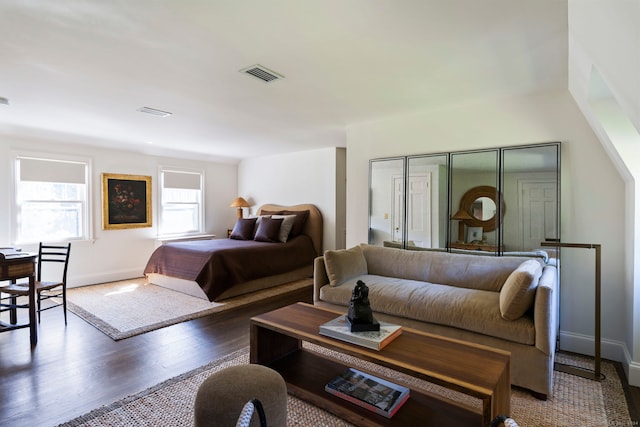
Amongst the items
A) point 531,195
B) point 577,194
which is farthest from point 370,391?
point 577,194

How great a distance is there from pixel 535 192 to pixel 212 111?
11.1 feet

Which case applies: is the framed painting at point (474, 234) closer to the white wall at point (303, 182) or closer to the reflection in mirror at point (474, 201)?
the reflection in mirror at point (474, 201)

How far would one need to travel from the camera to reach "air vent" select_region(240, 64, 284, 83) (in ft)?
8.14

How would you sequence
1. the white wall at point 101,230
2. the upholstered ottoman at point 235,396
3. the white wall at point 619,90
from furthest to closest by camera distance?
the white wall at point 101,230, the upholstered ottoman at point 235,396, the white wall at point 619,90

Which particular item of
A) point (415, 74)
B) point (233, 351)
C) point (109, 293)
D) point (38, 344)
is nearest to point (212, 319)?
point (233, 351)

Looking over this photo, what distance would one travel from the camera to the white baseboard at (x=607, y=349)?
2.26 meters

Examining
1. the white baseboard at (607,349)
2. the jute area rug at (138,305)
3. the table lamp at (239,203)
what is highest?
the table lamp at (239,203)

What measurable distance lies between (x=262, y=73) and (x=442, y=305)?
2.32 m

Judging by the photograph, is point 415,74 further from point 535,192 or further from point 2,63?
point 2,63

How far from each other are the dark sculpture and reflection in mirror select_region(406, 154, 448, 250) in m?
1.87

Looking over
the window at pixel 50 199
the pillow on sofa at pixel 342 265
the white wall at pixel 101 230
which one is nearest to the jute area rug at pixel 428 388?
the pillow on sofa at pixel 342 265

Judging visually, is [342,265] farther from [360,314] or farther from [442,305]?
[360,314]

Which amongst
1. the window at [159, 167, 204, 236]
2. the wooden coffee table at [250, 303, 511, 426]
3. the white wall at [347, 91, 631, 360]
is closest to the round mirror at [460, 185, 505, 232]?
the white wall at [347, 91, 631, 360]

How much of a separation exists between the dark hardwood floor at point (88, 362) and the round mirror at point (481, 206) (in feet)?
5.23
